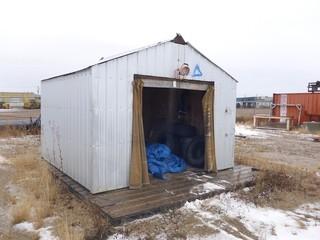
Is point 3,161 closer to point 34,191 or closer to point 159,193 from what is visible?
point 34,191

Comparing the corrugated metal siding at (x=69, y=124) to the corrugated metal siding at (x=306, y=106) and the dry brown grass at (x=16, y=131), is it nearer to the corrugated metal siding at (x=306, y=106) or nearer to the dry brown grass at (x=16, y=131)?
the dry brown grass at (x=16, y=131)

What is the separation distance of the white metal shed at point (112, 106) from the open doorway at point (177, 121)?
597mm

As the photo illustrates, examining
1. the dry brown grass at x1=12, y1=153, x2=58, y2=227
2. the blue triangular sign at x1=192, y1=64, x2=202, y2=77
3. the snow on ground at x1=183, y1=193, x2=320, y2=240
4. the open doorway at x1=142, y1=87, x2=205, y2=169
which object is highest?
the blue triangular sign at x1=192, y1=64, x2=202, y2=77

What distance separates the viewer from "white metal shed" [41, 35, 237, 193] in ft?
13.2

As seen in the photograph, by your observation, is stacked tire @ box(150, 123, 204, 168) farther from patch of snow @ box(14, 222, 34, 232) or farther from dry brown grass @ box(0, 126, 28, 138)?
dry brown grass @ box(0, 126, 28, 138)

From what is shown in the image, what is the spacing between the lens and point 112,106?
163 inches

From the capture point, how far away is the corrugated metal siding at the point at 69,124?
4.19 m

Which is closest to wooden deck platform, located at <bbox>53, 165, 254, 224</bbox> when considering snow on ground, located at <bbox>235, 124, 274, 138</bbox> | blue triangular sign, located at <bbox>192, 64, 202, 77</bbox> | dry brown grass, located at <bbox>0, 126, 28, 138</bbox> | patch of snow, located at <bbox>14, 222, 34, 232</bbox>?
patch of snow, located at <bbox>14, 222, 34, 232</bbox>

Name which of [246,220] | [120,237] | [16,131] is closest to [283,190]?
[246,220]

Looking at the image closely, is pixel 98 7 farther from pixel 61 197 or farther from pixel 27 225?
pixel 27 225

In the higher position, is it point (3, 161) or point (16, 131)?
point (16, 131)

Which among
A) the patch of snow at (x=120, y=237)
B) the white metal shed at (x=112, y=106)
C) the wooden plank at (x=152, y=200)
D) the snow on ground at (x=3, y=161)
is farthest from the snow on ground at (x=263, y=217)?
the snow on ground at (x=3, y=161)

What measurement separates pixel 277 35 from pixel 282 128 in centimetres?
658

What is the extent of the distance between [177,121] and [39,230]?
4.15 metres
